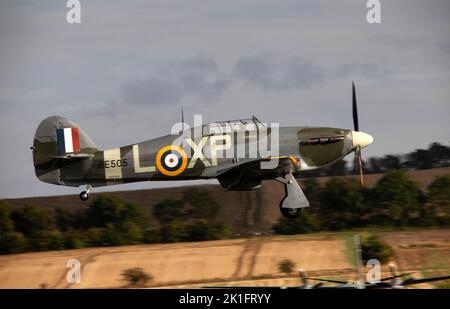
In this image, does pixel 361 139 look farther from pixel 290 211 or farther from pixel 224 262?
pixel 224 262

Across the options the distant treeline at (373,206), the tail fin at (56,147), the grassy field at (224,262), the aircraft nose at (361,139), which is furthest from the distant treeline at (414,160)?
the tail fin at (56,147)

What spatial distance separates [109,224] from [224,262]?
10.00 metres

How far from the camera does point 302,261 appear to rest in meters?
24.1

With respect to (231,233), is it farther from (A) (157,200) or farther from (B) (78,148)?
(B) (78,148)

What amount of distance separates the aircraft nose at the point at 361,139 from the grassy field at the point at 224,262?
3.37m

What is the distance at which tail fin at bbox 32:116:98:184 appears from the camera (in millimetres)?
22781

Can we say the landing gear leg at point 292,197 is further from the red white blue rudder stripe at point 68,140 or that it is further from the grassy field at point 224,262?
the red white blue rudder stripe at point 68,140

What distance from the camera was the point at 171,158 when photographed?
73.6 ft

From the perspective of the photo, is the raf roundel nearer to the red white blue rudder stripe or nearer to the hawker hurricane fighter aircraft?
the hawker hurricane fighter aircraft

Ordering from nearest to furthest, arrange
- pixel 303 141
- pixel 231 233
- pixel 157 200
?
pixel 303 141, pixel 231 233, pixel 157 200

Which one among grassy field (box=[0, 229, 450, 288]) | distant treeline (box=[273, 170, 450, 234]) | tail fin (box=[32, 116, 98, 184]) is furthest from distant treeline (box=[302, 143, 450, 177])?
tail fin (box=[32, 116, 98, 184])

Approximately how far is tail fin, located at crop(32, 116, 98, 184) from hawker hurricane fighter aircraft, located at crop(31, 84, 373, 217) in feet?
0.09
